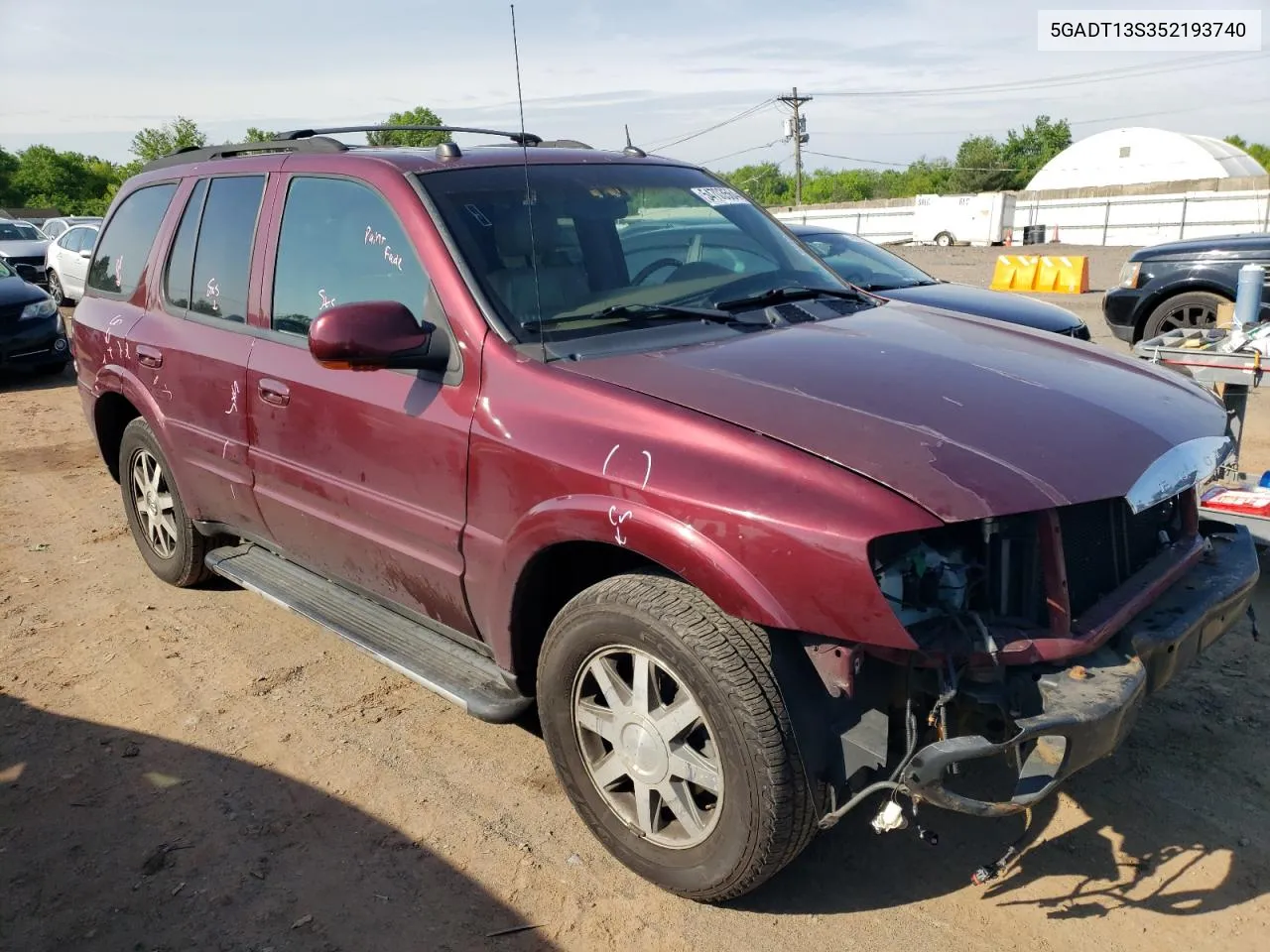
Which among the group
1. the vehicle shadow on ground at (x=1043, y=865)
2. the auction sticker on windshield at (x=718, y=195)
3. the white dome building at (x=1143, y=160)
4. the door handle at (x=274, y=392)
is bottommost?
the vehicle shadow on ground at (x=1043, y=865)

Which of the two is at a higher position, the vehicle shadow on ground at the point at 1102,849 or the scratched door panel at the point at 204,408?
the scratched door panel at the point at 204,408

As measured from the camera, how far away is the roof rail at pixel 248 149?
3.91 meters

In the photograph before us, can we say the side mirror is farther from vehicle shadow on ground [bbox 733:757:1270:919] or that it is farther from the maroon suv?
vehicle shadow on ground [bbox 733:757:1270:919]

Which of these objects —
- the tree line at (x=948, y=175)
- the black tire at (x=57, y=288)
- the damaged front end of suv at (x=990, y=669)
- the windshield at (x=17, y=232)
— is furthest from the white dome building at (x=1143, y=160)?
the damaged front end of suv at (x=990, y=669)

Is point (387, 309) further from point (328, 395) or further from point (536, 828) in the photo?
point (536, 828)

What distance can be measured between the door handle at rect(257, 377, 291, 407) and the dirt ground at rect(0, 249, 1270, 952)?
1180mm

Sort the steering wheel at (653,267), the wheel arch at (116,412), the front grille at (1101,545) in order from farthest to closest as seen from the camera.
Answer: the wheel arch at (116,412)
the steering wheel at (653,267)
the front grille at (1101,545)

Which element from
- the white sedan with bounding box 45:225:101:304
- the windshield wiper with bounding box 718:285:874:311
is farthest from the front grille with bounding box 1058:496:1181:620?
the white sedan with bounding box 45:225:101:304

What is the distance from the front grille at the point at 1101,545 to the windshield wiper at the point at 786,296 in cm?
132

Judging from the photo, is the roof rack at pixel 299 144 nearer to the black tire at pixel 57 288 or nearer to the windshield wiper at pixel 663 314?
the windshield wiper at pixel 663 314

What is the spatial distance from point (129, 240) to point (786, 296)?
331cm

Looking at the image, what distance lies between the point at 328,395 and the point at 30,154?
77.8 metres

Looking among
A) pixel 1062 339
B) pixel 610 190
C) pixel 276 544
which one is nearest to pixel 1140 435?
pixel 1062 339

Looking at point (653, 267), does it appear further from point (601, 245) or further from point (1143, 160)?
point (1143, 160)
